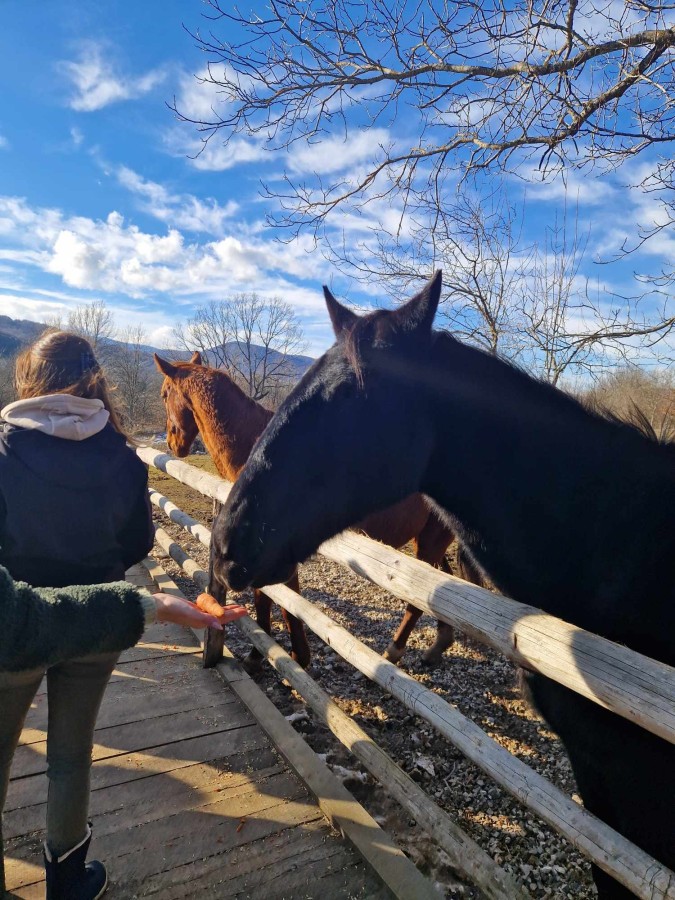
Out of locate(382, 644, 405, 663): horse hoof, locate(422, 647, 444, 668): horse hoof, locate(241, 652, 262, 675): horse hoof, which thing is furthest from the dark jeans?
locate(422, 647, 444, 668): horse hoof

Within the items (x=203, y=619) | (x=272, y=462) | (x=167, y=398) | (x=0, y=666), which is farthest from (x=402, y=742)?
(x=167, y=398)

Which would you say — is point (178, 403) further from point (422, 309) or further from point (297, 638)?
point (422, 309)

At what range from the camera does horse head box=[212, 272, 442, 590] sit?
5.83ft

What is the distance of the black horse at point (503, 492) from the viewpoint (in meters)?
1.54

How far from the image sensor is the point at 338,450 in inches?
70.6

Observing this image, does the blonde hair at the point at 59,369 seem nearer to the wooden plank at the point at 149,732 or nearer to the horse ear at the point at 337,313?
the horse ear at the point at 337,313

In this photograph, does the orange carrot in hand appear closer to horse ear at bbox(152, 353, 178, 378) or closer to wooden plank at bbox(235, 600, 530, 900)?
wooden plank at bbox(235, 600, 530, 900)

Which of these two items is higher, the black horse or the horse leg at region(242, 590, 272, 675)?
the black horse

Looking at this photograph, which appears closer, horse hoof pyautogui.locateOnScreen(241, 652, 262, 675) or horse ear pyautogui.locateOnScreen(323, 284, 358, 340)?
horse ear pyautogui.locateOnScreen(323, 284, 358, 340)

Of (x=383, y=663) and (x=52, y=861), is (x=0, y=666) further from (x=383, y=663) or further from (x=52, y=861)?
(x=383, y=663)

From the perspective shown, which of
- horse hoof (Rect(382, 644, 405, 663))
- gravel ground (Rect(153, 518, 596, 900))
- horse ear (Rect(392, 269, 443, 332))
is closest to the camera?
horse ear (Rect(392, 269, 443, 332))

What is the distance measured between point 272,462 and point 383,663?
1.63m

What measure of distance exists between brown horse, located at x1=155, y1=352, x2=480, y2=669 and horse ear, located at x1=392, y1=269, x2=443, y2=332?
9.70ft

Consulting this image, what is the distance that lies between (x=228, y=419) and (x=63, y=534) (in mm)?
3036
